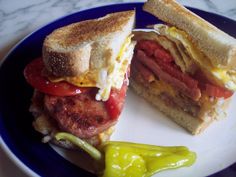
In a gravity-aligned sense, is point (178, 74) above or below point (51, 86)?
below

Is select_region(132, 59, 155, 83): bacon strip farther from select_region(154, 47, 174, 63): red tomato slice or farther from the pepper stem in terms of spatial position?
the pepper stem

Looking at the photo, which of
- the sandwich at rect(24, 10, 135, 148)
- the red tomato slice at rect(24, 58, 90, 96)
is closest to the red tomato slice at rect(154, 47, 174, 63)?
the sandwich at rect(24, 10, 135, 148)

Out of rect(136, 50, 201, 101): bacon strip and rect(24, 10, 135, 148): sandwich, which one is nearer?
rect(24, 10, 135, 148): sandwich

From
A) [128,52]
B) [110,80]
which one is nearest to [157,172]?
[110,80]

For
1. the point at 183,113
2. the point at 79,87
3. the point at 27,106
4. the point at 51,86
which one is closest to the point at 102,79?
the point at 79,87

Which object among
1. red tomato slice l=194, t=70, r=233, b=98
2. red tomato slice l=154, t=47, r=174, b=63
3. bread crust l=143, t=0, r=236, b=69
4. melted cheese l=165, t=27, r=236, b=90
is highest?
bread crust l=143, t=0, r=236, b=69

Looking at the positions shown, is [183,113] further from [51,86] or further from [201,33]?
[51,86]
